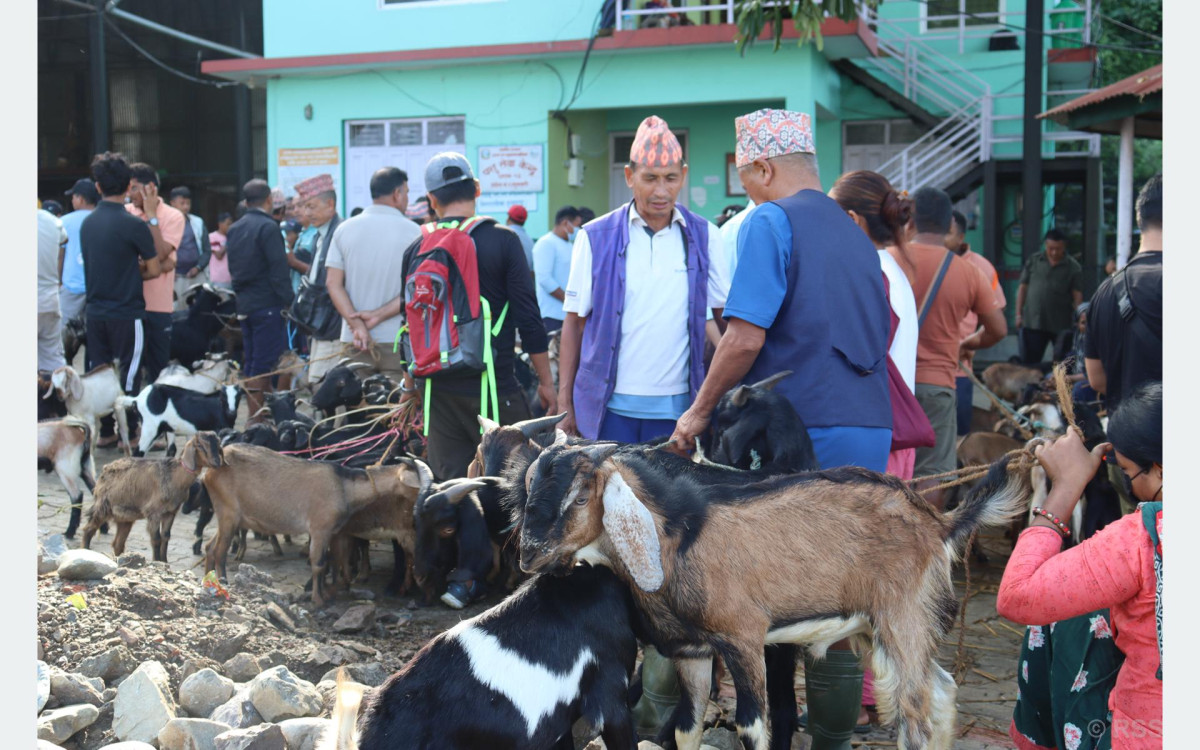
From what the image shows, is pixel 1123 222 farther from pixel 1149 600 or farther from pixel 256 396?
pixel 1149 600

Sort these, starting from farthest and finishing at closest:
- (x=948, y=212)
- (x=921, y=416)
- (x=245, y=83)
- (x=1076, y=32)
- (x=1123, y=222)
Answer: (x=245, y=83) < (x=1076, y=32) < (x=1123, y=222) < (x=948, y=212) < (x=921, y=416)

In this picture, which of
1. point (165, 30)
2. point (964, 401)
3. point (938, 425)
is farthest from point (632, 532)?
point (165, 30)

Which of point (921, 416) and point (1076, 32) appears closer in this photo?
point (921, 416)

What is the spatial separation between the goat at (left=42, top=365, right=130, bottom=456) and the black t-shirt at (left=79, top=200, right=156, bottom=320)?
490 mm

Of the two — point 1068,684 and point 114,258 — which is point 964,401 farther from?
point 114,258

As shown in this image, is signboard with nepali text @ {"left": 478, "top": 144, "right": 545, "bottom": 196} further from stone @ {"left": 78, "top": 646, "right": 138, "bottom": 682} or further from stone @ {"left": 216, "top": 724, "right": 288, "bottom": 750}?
stone @ {"left": 216, "top": 724, "right": 288, "bottom": 750}

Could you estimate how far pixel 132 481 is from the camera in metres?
A: 6.25

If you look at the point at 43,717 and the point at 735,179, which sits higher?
the point at 735,179

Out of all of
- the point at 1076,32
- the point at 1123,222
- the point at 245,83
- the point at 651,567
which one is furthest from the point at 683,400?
the point at 245,83

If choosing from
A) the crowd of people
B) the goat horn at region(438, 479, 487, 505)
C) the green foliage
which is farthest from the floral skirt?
the green foliage

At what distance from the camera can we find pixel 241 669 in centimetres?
413

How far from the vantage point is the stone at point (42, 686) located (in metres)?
3.60

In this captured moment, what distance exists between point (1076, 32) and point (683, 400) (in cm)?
1496

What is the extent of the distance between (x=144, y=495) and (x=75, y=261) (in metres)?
5.23
